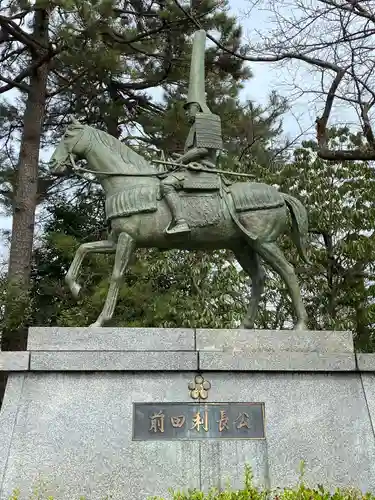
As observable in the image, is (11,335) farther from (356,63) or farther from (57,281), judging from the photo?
(356,63)

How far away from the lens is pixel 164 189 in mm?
6504

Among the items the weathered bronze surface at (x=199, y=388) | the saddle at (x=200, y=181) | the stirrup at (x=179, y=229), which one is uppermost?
the saddle at (x=200, y=181)

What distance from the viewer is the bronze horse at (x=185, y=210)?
644cm

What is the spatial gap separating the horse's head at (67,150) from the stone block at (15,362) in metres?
2.23

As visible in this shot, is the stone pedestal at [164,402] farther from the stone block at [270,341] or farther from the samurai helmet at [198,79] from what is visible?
the samurai helmet at [198,79]

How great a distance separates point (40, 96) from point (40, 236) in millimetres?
3444

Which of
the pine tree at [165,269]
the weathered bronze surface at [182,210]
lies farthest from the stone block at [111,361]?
the pine tree at [165,269]

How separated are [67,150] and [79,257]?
50.3 inches

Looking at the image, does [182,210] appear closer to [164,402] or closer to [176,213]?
[176,213]

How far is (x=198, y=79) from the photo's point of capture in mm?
7543

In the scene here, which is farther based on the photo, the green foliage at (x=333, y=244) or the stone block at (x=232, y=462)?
the green foliage at (x=333, y=244)

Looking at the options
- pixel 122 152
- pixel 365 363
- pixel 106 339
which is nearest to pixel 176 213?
pixel 122 152

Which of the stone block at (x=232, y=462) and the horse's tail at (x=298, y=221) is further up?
the horse's tail at (x=298, y=221)

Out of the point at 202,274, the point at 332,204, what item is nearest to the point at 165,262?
the point at 202,274
